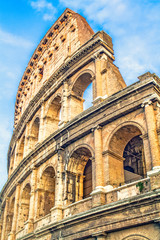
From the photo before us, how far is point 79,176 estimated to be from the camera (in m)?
13.8

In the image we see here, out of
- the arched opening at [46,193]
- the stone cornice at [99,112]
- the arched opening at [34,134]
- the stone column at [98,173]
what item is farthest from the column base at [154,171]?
the arched opening at [34,134]

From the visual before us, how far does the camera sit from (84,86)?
54.7 feet

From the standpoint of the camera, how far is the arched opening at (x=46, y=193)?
1487 centimetres

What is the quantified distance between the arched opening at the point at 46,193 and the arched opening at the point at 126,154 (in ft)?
13.8

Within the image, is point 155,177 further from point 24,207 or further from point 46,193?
point 24,207

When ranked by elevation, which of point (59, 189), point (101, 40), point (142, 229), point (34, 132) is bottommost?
point (142, 229)

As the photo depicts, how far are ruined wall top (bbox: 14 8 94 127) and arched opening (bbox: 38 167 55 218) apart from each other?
23.5 feet

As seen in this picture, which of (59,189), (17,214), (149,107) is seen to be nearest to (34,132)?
(17,214)

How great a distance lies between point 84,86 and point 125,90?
5.02 metres

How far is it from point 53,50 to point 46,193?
11.0 meters

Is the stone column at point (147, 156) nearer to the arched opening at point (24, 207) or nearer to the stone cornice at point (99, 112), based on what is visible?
the stone cornice at point (99, 112)

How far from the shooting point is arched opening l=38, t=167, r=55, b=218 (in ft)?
48.8

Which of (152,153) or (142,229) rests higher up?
(152,153)

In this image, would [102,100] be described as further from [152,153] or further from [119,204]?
[119,204]
